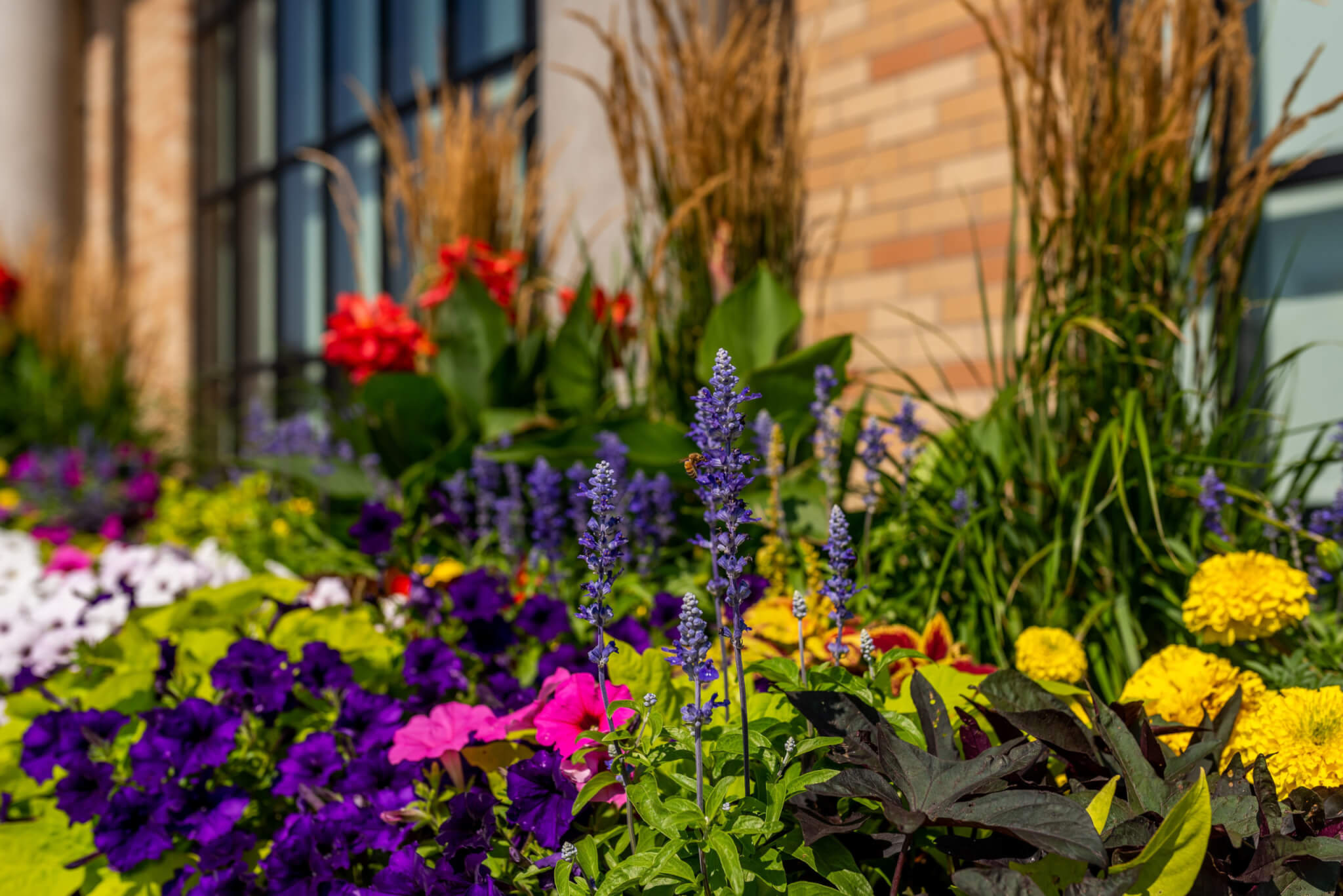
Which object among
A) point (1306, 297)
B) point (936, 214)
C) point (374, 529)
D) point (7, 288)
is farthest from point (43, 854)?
point (7, 288)

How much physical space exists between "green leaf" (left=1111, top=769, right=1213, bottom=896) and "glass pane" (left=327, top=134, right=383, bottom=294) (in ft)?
14.9

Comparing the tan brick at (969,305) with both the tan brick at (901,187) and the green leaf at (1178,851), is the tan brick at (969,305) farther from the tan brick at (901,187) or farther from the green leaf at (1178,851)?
the green leaf at (1178,851)

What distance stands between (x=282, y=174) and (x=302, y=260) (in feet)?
1.73

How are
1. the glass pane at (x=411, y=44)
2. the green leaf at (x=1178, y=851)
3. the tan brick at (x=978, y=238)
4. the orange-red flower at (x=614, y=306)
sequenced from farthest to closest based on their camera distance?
the glass pane at (x=411, y=44), the tan brick at (x=978, y=238), the orange-red flower at (x=614, y=306), the green leaf at (x=1178, y=851)

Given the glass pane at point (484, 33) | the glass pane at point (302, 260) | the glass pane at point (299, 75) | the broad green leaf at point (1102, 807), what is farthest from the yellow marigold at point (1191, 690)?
the glass pane at point (299, 75)

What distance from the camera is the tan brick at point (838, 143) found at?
273 cm

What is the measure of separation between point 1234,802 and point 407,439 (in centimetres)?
189

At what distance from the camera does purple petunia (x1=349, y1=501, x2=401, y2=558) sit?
1.66 m

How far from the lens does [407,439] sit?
2.30m

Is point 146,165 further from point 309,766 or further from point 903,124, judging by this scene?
point 309,766

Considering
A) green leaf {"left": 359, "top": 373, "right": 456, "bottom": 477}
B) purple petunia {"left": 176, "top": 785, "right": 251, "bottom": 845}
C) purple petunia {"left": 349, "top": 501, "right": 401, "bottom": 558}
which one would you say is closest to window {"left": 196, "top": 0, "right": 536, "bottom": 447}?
green leaf {"left": 359, "top": 373, "right": 456, "bottom": 477}

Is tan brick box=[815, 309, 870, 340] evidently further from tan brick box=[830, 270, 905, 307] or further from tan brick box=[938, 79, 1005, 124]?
tan brick box=[938, 79, 1005, 124]

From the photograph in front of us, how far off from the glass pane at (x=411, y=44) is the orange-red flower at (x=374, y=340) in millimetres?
2248

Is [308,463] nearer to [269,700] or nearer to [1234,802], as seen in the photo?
[269,700]
